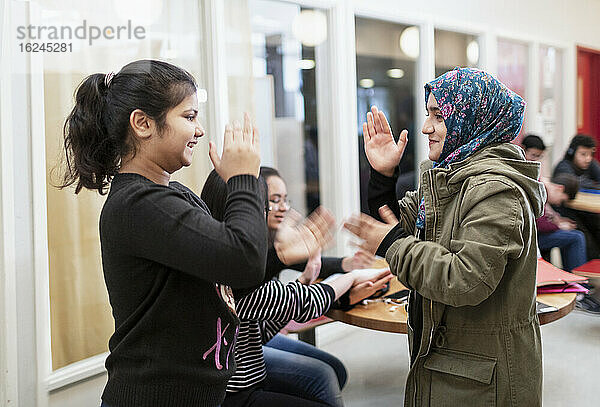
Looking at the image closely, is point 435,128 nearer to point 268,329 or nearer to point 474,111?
point 474,111

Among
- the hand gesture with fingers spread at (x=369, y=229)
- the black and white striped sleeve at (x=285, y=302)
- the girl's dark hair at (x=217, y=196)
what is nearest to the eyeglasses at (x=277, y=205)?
the black and white striped sleeve at (x=285, y=302)

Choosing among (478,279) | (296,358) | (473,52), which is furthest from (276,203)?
(473,52)

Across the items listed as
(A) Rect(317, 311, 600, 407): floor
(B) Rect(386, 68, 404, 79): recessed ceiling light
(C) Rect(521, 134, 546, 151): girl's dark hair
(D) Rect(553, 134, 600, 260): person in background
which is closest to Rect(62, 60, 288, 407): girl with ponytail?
(A) Rect(317, 311, 600, 407): floor

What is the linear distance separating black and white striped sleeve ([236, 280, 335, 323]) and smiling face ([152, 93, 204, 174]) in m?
0.76

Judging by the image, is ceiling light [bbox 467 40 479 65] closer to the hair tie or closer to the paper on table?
the paper on table

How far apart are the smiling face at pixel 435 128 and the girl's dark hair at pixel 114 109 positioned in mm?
614

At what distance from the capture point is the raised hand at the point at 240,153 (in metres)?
1.22

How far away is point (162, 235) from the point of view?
3.76 feet

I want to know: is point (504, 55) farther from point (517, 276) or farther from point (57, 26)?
point (517, 276)

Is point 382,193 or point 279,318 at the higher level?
point 382,193

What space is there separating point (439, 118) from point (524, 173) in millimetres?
256

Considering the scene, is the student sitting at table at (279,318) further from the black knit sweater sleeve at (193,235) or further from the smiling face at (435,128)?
the black knit sweater sleeve at (193,235)

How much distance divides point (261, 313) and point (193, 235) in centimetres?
89

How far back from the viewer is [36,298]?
239cm
